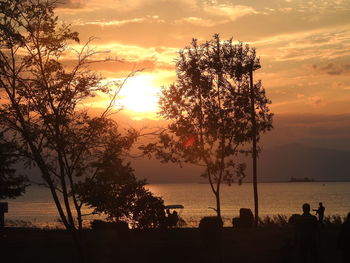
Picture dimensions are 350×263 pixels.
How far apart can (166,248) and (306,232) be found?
10.6 metres

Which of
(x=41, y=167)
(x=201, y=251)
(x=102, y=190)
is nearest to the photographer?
(x=41, y=167)

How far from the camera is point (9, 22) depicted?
18.9 meters

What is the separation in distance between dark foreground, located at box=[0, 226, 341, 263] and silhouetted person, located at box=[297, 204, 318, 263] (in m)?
1.88

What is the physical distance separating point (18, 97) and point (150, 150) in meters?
4.92

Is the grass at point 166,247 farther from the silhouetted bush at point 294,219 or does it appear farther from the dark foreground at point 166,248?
the silhouetted bush at point 294,219

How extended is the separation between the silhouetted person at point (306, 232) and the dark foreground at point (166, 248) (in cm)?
188

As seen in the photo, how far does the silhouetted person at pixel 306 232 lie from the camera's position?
20.5m

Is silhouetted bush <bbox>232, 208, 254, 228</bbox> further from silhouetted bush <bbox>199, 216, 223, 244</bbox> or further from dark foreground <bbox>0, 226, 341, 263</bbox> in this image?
silhouetted bush <bbox>199, 216, 223, 244</bbox>

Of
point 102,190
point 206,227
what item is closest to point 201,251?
point 206,227

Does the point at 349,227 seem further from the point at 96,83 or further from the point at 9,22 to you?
the point at 9,22

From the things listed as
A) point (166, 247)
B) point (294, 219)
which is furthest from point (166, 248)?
point (294, 219)

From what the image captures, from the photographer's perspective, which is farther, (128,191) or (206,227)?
(128,191)

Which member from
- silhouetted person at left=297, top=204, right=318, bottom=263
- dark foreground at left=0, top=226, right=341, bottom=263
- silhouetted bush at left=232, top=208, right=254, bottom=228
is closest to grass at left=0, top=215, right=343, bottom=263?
dark foreground at left=0, top=226, right=341, bottom=263

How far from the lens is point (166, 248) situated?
29438 mm
